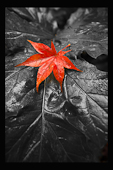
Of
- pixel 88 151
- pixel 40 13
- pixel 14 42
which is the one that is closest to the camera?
pixel 88 151

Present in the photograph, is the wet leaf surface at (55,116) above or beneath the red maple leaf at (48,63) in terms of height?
beneath

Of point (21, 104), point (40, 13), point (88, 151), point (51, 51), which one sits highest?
point (40, 13)

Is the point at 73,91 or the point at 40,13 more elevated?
the point at 40,13

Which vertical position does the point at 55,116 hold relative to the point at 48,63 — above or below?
below

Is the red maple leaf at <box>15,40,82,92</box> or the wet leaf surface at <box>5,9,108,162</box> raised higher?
the red maple leaf at <box>15,40,82,92</box>

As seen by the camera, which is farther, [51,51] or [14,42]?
[14,42]

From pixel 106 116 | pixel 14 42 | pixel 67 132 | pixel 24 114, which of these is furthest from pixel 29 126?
pixel 14 42

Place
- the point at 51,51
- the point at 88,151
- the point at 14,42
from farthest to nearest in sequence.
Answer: the point at 14,42 < the point at 51,51 < the point at 88,151

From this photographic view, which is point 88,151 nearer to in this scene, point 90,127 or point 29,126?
point 90,127
